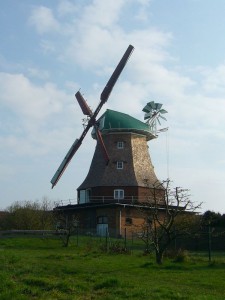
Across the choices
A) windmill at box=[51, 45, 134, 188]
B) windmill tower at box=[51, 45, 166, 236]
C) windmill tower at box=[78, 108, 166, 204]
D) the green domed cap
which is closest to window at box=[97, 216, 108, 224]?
windmill tower at box=[51, 45, 166, 236]

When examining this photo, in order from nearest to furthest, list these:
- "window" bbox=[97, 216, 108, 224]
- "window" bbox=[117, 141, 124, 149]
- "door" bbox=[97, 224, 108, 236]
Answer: "door" bbox=[97, 224, 108, 236] → "window" bbox=[97, 216, 108, 224] → "window" bbox=[117, 141, 124, 149]

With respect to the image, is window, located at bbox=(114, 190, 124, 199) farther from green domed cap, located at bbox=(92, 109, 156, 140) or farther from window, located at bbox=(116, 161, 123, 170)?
green domed cap, located at bbox=(92, 109, 156, 140)

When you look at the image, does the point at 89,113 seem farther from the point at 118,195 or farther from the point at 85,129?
the point at 118,195

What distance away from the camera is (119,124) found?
172 ft

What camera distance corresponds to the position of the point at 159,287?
41.8 feet

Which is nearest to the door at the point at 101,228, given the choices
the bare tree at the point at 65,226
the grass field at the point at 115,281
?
the bare tree at the point at 65,226

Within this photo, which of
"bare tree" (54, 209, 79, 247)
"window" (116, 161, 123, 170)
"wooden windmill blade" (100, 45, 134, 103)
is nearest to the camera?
"bare tree" (54, 209, 79, 247)

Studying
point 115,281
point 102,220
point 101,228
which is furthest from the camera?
point 102,220

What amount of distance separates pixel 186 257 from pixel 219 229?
70.7 feet

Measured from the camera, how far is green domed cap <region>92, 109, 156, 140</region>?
52.3m

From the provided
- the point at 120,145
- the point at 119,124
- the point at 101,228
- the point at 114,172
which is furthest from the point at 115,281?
the point at 119,124

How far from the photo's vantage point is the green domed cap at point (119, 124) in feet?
172

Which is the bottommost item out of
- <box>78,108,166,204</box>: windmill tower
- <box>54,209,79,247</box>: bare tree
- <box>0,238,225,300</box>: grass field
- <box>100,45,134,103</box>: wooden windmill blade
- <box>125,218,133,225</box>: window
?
<box>0,238,225,300</box>: grass field

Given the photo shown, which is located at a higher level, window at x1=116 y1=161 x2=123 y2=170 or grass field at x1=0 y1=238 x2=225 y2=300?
window at x1=116 y1=161 x2=123 y2=170
